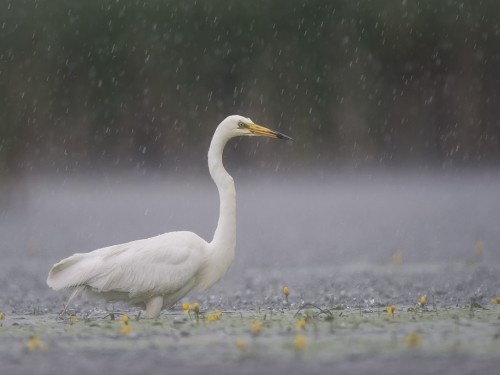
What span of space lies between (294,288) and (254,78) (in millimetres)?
18753

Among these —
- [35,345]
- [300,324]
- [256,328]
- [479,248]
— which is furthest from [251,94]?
[35,345]

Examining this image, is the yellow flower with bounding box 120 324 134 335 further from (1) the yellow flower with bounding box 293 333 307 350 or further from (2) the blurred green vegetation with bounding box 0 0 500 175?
(2) the blurred green vegetation with bounding box 0 0 500 175

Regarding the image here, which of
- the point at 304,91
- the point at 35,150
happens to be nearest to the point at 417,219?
the point at 304,91

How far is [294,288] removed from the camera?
10703 mm

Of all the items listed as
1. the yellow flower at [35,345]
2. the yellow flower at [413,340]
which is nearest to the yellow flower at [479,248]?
the yellow flower at [413,340]

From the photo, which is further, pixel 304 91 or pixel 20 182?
pixel 304 91

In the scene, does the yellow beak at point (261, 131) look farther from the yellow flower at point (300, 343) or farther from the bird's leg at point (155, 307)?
the yellow flower at point (300, 343)

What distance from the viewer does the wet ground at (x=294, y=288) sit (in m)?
5.96

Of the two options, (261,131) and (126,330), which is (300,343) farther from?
(261,131)

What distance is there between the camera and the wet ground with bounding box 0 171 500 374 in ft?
19.5

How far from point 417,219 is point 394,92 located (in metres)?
10.6

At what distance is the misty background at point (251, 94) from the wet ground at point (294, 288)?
1940mm

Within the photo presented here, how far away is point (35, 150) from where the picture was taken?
2802 centimetres

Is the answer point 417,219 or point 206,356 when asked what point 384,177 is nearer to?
point 417,219
